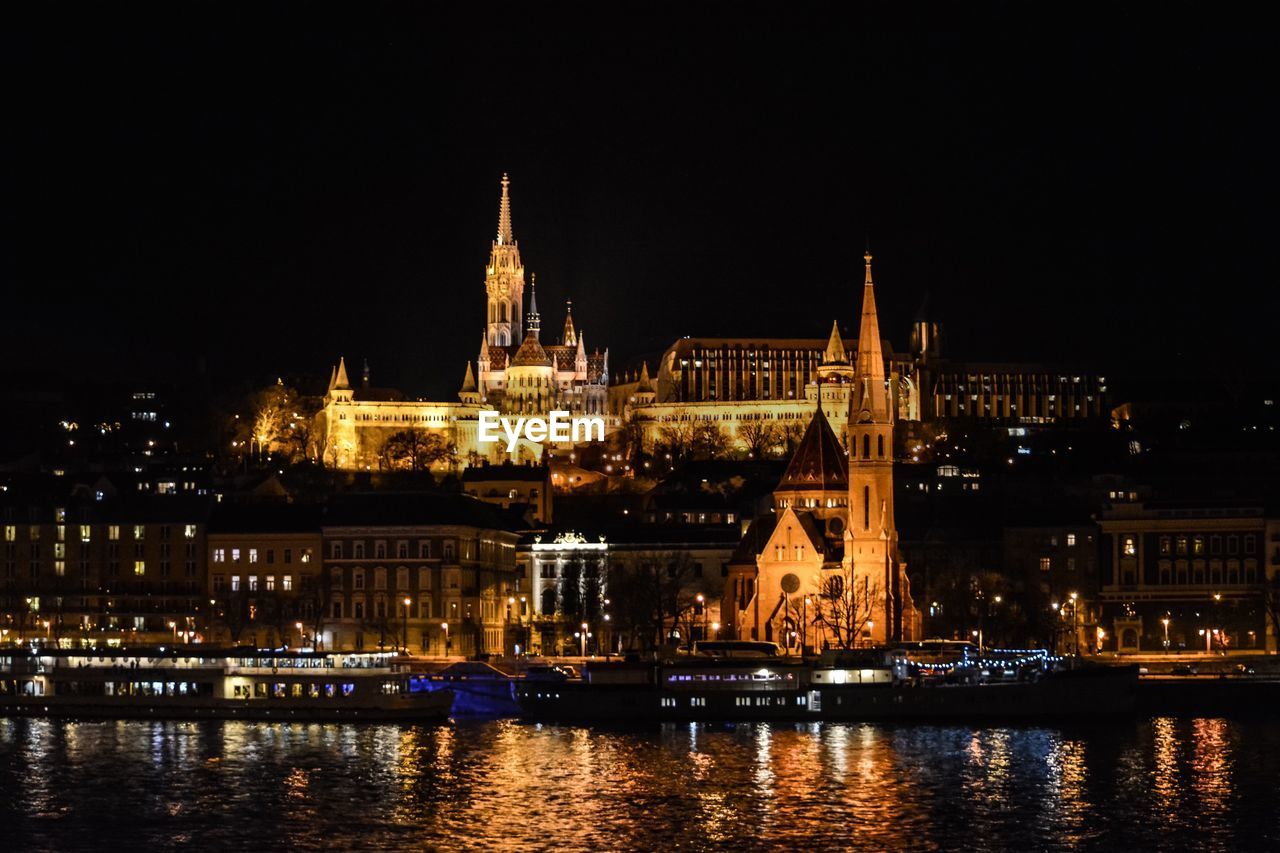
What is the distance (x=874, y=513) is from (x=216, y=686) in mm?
40965

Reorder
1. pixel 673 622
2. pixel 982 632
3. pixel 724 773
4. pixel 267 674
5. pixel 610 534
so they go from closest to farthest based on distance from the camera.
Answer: pixel 724 773 < pixel 267 674 < pixel 982 632 < pixel 673 622 < pixel 610 534

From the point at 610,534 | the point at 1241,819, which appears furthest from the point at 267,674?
the point at 610,534

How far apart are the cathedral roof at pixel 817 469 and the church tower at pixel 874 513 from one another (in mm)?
7989

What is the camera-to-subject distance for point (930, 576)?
139m

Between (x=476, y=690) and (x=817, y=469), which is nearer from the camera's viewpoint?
(x=476, y=690)

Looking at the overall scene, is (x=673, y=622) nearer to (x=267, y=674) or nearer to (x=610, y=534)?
(x=610, y=534)

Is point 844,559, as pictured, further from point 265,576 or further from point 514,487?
point 514,487

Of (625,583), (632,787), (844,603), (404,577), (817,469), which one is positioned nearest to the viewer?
(632,787)

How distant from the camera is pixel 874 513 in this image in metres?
128

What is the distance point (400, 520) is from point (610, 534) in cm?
2188

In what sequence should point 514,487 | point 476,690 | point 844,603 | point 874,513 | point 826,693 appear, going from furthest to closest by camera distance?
point 514,487
point 874,513
point 844,603
point 476,690
point 826,693

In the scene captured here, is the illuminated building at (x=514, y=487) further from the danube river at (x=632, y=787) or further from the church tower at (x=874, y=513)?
the danube river at (x=632, y=787)

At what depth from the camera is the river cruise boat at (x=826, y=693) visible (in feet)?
330

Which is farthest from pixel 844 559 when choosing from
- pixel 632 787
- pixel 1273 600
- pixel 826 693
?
pixel 632 787
